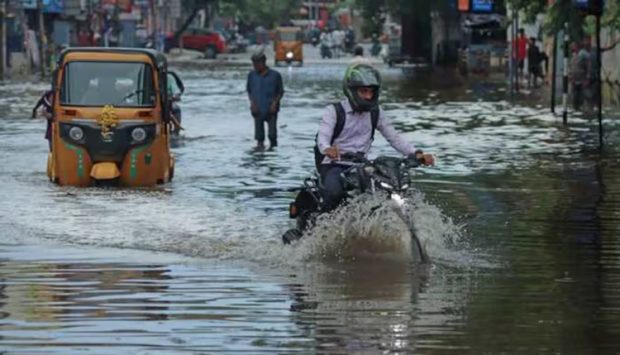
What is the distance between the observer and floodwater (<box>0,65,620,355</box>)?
10.1 metres

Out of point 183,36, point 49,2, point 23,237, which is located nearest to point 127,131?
point 23,237

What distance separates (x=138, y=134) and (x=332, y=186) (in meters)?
7.68

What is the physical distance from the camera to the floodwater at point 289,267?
1012 cm

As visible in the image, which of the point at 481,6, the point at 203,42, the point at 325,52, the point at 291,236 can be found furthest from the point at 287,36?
the point at 291,236

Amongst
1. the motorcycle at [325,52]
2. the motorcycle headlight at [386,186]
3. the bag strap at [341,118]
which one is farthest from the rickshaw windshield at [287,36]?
the motorcycle headlight at [386,186]

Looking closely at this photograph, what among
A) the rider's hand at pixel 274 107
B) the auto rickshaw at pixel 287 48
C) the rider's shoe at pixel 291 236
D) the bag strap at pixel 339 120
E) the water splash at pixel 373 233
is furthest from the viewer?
the auto rickshaw at pixel 287 48

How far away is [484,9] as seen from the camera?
6378cm

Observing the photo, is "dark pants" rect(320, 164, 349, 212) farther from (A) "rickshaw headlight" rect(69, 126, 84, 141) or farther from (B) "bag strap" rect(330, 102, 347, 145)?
(A) "rickshaw headlight" rect(69, 126, 84, 141)

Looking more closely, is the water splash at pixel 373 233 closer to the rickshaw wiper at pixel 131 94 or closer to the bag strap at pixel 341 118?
the bag strap at pixel 341 118

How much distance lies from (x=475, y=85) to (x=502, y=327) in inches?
1838

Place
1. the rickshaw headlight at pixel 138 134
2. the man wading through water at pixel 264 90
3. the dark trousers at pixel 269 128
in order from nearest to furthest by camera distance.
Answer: the rickshaw headlight at pixel 138 134
the man wading through water at pixel 264 90
the dark trousers at pixel 269 128

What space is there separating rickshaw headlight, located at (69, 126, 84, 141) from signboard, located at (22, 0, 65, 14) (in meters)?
59.6

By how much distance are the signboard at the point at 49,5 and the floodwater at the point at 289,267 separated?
5613cm

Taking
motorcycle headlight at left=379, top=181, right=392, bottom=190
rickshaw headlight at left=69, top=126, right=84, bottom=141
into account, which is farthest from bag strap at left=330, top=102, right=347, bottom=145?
rickshaw headlight at left=69, top=126, right=84, bottom=141
